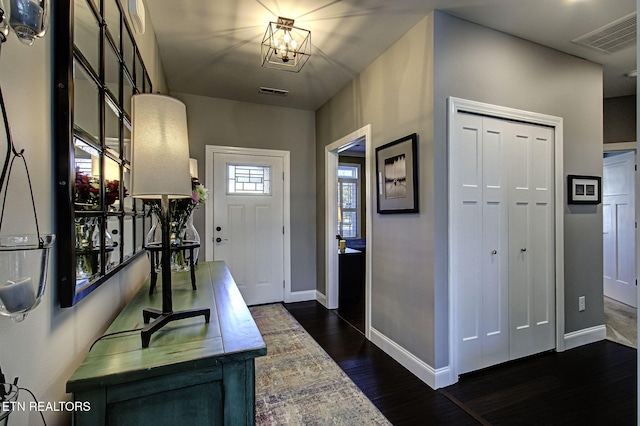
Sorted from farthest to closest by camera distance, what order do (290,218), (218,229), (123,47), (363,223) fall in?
(363,223), (290,218), (218,229), (123,47)

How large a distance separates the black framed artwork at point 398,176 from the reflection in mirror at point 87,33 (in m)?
2.00

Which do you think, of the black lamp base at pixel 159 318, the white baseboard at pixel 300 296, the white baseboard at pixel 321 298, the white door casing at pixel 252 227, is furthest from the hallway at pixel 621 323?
the black lamp base at pixel 159 318

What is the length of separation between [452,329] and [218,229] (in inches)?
115

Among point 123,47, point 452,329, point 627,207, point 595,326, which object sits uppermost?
point 123,47

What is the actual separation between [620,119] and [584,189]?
1.83m

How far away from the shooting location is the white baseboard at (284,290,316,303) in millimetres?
4195

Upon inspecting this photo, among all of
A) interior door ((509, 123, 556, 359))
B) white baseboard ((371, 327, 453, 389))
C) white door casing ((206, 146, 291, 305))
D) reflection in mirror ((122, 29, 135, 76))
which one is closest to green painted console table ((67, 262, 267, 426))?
reflection in mirror ((122, 29, 135, 76))

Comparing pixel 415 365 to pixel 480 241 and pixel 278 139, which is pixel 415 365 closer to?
pixel 480 241

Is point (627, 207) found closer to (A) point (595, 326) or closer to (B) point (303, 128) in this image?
(A) point (595, 326)

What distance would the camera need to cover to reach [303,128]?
170 inches

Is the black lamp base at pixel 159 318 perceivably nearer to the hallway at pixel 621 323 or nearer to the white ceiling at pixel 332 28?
the white ceiling at pixel 332 28

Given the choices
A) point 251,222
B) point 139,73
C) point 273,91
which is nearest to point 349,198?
point 251,222

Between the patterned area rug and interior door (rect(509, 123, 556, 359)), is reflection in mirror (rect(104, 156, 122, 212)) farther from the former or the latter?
interior door (rect(509, 123, 556, 359))

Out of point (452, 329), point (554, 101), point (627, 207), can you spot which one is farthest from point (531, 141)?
point (627, 207)
